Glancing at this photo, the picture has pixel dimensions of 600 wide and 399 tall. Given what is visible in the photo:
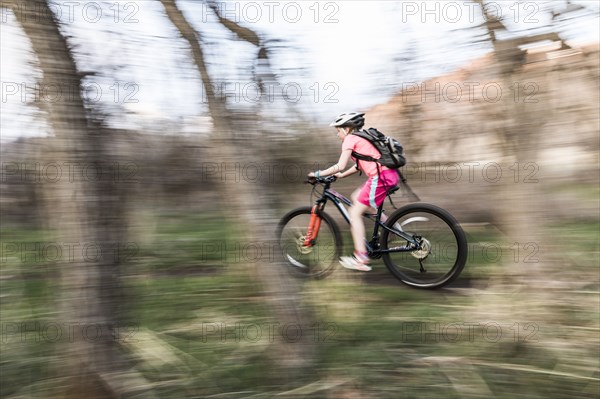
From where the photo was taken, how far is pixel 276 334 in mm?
2986

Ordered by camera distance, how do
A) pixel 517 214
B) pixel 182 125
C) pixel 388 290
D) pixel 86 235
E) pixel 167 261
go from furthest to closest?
pixel 167 261
pixel 388 290
pixel 182 125
pixel 517 214
pixel 86 235

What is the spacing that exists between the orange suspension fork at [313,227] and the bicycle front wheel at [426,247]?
662mm

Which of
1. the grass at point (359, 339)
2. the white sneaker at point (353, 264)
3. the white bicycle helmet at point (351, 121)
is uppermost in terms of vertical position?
the white bicycle helmet at point (351, 121)

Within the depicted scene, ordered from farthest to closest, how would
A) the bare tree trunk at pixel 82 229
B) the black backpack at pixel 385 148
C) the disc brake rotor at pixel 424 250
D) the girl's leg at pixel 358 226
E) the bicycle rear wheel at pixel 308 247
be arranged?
the bicycle rear wheel at pixel 308 247
the girl's leg at pixel 358 226
the disc brake rotor at pixel 424 250
the black backpack at pixel 385 148
the bare tree trunk at pixel 82 229

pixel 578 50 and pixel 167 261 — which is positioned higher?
pixel 578 50

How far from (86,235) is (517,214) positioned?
296 cm

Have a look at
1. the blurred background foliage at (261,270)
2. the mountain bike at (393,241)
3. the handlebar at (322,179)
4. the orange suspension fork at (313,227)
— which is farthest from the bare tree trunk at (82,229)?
the orange suspension fork at (313,227)

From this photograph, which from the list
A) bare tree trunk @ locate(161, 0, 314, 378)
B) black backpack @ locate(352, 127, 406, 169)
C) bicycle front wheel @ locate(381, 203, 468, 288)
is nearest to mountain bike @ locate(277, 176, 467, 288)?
bicycle front wheel @ locate(381, 203, 468, 288)

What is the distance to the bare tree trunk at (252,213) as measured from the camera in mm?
2898

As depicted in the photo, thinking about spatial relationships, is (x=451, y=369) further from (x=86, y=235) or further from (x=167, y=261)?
(x=167, y=261)

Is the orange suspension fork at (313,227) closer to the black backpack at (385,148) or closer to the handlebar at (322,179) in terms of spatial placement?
the handlebar at (322,179)

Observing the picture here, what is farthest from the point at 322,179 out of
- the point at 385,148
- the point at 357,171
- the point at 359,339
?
the point at 359,339

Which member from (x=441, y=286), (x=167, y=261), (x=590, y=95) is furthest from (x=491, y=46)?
(x=167, y=261)

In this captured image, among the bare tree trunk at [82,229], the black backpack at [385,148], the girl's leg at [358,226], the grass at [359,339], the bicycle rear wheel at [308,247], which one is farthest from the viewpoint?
the bicycle rear wheel at [308,247]
